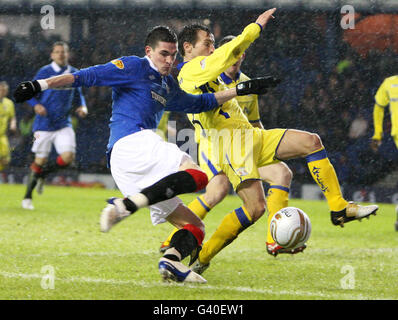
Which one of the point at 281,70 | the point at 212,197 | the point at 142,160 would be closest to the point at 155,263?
the point at 212,197

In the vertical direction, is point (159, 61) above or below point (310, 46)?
below

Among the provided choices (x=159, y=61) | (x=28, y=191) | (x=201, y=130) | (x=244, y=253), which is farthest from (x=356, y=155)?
(x=159, y=61)

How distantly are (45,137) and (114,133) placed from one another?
5.67 m

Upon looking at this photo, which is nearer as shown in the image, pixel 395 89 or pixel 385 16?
pixel 395 89

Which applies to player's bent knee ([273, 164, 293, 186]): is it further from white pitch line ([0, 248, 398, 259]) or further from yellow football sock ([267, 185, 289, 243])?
white pitch line ([0, 248, 398, 259])

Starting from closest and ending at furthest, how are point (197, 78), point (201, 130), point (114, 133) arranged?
1. point (114, 133)
2. point (197, 78)
3. point (201, 130)

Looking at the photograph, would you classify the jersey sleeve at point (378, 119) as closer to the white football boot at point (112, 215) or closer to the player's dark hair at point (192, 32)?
the player's dark hair at point (192, 32)

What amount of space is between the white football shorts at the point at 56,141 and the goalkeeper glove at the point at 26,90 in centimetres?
562

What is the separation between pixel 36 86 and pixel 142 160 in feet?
2.42

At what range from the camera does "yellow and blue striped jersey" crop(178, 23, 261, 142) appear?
4758mm

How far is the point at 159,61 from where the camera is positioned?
14.5 feet

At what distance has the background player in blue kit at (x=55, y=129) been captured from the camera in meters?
9.47

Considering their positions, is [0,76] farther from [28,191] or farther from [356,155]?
[356,155]

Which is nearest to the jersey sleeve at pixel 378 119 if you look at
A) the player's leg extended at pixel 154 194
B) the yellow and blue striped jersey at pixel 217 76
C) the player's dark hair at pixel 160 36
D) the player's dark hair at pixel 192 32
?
the yellow and blue striped jersey at pixel 217 76
